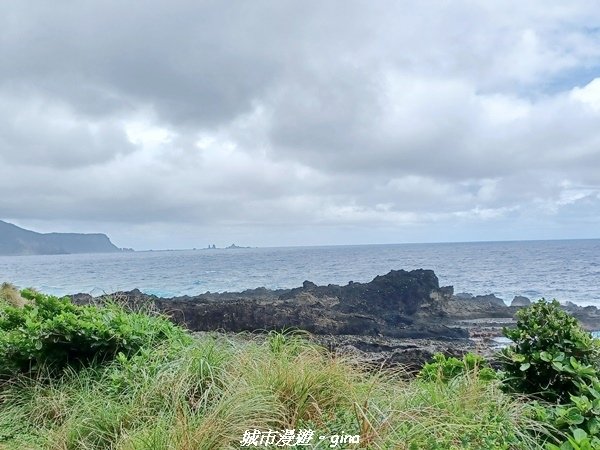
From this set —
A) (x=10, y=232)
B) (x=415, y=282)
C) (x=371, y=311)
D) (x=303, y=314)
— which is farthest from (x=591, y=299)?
(x=10, y=232)

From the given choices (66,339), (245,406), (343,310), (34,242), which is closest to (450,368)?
(245,406)

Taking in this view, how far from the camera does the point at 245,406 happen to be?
2676mm

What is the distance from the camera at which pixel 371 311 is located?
19.7 meters

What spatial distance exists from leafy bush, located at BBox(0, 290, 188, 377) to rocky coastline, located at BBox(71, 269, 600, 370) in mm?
5667

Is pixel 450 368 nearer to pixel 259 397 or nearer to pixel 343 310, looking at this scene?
pixel 259 397

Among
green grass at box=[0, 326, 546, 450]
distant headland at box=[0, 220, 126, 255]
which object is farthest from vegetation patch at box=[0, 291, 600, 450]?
distant headland at box=[0, 220, 126, 255]

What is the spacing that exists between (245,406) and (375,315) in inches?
658

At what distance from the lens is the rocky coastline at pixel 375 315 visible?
1405cm

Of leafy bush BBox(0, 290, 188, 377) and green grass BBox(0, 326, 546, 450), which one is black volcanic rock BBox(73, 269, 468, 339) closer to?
leafy bush BBox(0, 290, 188, 377)

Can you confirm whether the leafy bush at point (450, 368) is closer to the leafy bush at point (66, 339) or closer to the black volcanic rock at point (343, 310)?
the leafy bush at point (66, 339)

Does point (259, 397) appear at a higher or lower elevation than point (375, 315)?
higher

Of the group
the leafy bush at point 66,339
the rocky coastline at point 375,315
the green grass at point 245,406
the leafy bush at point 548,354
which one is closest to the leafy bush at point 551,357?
the leafy bush at point 548,354

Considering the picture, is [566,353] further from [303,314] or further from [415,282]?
[415,282]

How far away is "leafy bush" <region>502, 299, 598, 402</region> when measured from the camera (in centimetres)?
283
